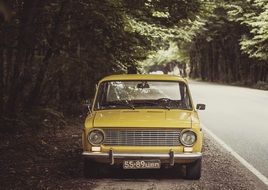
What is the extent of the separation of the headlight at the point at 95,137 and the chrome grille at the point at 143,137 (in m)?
0.07

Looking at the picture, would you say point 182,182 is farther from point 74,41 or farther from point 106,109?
point 74,41

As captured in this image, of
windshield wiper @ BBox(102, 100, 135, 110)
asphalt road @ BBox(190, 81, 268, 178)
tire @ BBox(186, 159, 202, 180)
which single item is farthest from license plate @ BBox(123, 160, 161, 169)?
asphalt road @ BBox(190, 81, 268, 178)

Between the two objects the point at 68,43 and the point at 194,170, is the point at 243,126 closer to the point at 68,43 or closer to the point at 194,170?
the point at 68,43

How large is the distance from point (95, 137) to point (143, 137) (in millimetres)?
705

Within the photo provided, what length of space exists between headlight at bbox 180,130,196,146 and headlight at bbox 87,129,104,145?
1.17m

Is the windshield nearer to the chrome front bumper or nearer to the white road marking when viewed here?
the chrome front bumper

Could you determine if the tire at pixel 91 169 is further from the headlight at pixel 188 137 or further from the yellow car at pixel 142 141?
the headlight at pixel 188 137

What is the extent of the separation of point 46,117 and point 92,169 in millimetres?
5375

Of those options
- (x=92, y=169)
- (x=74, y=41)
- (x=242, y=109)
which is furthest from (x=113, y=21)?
(x=242, y=109)

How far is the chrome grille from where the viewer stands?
682 cm

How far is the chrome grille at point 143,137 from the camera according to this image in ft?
22.4

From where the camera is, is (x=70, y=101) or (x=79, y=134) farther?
(x=70, y=101)

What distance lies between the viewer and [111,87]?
27.8 feet

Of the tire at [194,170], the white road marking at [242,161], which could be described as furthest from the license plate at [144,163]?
the white road marking at [242,161]
